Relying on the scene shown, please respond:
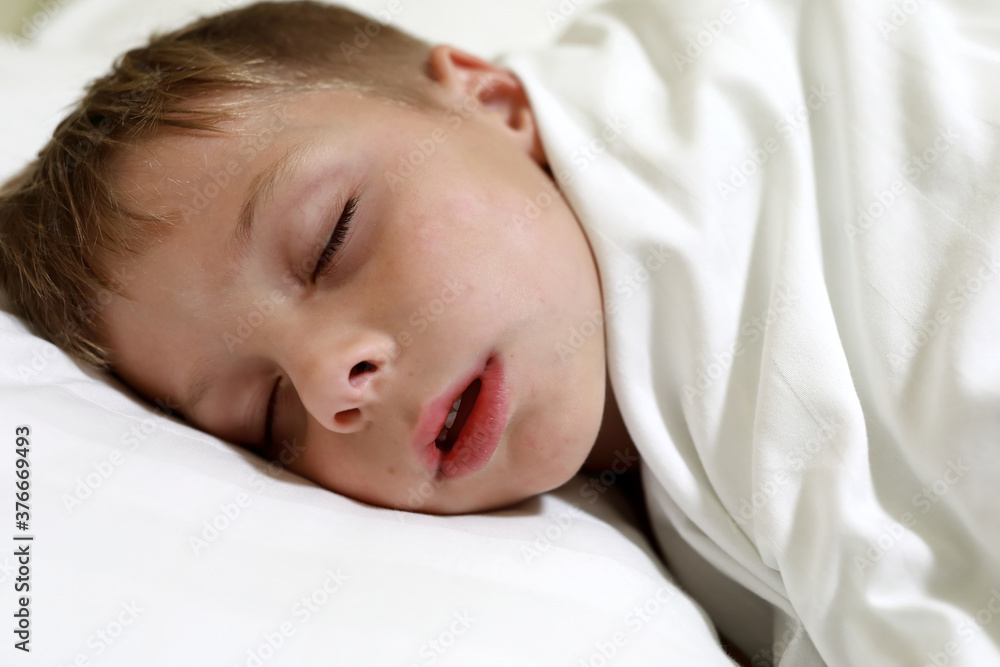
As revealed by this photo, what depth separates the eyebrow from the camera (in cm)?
77

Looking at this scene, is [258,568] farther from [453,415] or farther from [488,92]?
[488,92]

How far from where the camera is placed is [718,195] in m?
0.84

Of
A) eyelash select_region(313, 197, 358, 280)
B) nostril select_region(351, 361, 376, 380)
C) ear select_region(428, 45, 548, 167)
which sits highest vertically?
ear select_region(428, 45, 548, 167)

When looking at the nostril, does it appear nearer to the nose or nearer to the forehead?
the nose

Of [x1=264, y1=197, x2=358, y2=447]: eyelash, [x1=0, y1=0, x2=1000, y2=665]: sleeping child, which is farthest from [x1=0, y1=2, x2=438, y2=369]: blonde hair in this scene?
[x1=264, y1=197, x2=358, y2=447]: eyelash

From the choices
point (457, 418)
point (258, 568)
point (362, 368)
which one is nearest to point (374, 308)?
point (362, 368)

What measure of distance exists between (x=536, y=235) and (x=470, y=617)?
1.34 feet

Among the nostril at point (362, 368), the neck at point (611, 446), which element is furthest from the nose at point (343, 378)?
the neck at point (611, 446)

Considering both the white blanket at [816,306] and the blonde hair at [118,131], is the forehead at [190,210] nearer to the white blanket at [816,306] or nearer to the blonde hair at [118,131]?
the blonde hair at [118,131]

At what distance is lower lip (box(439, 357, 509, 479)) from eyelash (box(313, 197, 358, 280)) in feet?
0.67

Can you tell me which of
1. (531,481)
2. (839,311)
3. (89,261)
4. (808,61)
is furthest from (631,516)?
(89,261)

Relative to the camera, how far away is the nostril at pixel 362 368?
2.45 feet

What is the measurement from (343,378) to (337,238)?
17 cm

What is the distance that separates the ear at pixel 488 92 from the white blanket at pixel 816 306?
0.16 feet
